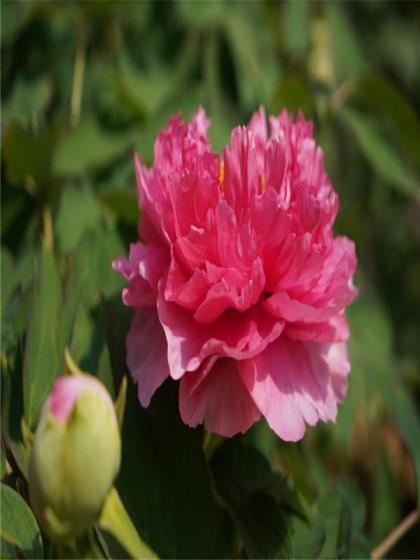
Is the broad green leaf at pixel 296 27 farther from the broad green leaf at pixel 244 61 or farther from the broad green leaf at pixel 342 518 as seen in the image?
the broad green leaf at pixel 342 518

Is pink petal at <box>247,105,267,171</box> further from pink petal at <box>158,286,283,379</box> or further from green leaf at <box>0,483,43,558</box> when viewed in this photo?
green leaf at <box>0,483,43,558</box>

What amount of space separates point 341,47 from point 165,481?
2.25 feet

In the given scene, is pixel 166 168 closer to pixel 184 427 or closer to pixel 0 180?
pixel 184 427

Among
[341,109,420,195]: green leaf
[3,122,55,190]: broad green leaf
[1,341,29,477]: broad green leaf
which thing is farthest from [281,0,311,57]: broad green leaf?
[1,341,29,477]: broad green leaf

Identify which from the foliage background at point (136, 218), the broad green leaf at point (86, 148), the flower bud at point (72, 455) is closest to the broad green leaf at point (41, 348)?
the foliage background at point (136, 218)

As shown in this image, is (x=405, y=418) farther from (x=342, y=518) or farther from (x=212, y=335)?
(x=212, y=335)

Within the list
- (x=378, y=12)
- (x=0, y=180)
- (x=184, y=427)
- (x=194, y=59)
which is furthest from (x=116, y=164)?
(x=378, y=12)

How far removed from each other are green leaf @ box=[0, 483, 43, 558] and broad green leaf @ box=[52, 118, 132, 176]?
1.14 feet

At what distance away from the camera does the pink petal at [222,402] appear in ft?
1.42

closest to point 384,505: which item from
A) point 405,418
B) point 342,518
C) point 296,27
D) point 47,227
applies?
point 405,418

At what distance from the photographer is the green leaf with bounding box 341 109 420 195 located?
30.6 inches

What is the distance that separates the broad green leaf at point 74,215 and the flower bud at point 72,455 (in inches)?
11.4

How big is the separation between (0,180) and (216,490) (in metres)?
0.31

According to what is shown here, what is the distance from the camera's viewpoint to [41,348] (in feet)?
1.56
